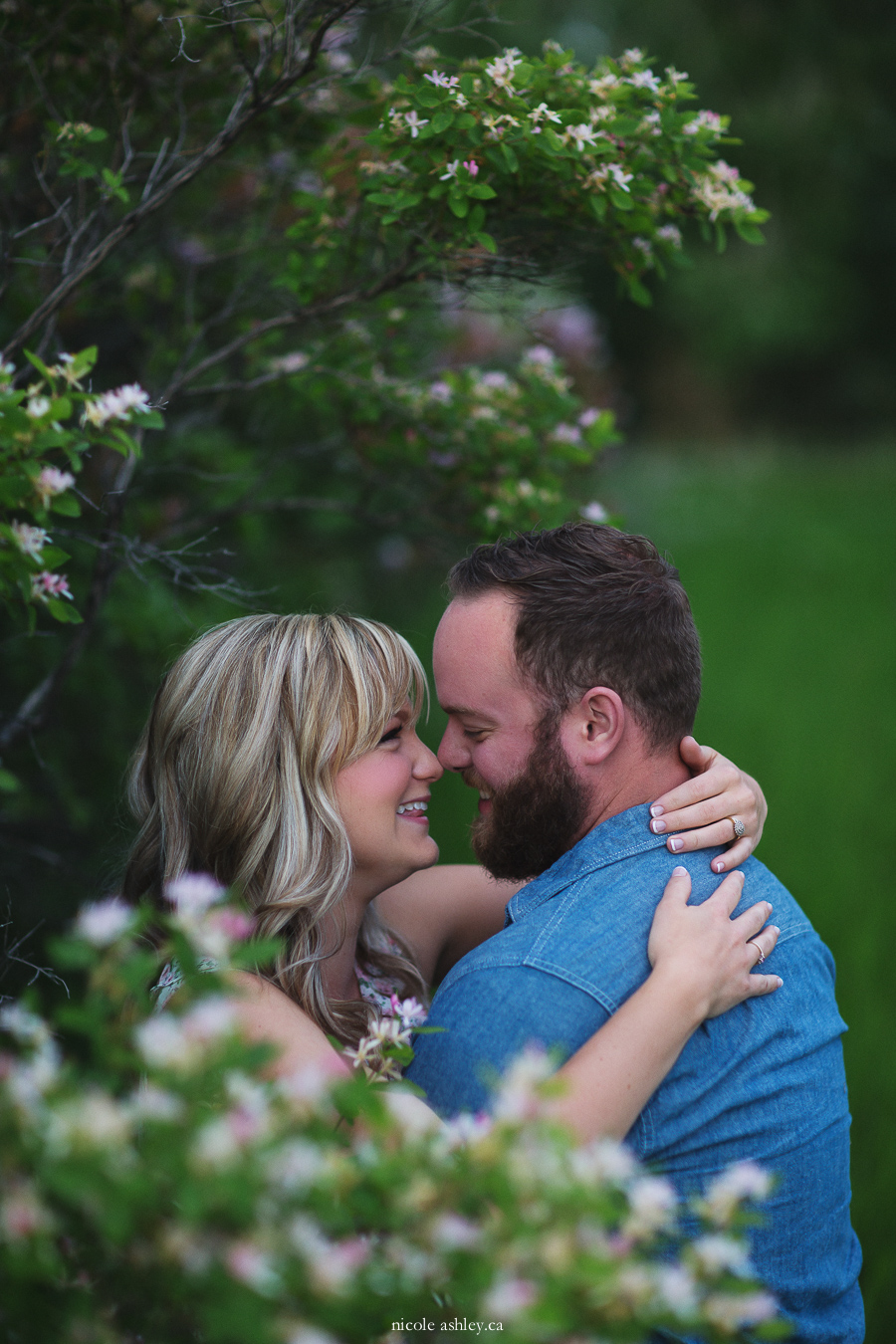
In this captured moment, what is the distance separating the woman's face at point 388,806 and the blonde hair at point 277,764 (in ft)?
0.14

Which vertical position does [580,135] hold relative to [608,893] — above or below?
above

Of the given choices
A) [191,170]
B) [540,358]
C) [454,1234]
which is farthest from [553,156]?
[454,1234]

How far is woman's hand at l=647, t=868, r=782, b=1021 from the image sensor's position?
6.34 feet

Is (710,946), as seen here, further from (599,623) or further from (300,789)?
(300,789)

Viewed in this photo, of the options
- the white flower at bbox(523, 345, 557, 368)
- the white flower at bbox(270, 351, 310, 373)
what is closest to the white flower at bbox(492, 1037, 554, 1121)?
A: the white flower at bbox(270, 351, 310, 373)

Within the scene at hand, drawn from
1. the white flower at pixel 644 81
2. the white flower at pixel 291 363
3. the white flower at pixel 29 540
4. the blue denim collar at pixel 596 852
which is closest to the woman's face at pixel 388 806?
the blue denim collar at pixel 596 852

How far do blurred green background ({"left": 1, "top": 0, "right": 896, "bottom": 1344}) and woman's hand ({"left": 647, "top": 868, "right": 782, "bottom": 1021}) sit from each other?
Result: 4.30 feet

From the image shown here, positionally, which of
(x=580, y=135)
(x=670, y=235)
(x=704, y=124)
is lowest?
(x=670, y=235)

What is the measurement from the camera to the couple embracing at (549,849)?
199cm

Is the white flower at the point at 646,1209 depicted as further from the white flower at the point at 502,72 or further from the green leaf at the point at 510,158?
the white flower at the point at 502,72

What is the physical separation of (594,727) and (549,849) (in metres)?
0.33

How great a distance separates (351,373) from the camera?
329 centimetres

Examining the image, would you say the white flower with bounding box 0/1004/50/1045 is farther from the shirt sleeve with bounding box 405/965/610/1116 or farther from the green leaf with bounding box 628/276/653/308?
the green leaf with bounding box 628/276/653/308

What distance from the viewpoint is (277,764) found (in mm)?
2404
